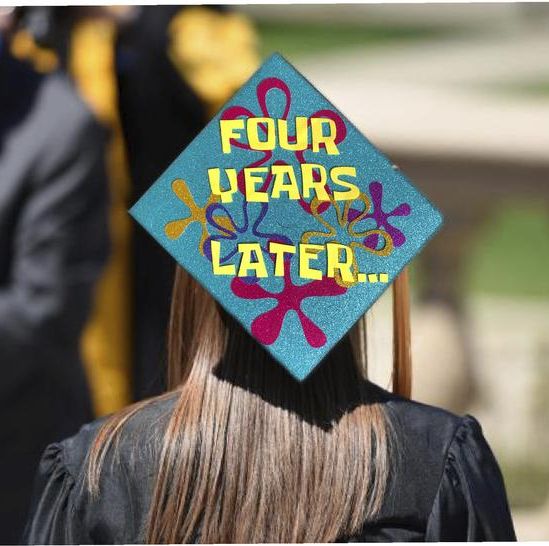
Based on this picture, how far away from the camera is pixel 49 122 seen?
3799 mm

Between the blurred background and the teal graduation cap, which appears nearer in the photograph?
the teal graduation cap

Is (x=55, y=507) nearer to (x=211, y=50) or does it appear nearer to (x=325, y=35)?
(x=211, y=50)

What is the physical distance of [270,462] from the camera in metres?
2.02

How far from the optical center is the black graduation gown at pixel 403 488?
2.04 m

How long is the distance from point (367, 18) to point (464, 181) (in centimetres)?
49

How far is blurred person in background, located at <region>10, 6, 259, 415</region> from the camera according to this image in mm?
3795

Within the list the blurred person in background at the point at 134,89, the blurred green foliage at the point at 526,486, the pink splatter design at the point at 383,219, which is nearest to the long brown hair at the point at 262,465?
the pink splatter design at the point at 383,219

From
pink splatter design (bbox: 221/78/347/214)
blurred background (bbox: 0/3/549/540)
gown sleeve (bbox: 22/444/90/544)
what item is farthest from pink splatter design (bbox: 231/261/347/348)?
blurred background (bbox: 0/3/549/540)

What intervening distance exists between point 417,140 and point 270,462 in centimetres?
200

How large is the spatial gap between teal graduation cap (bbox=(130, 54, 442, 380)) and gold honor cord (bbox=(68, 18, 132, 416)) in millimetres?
1695

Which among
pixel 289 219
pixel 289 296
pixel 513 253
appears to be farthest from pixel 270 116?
pixel 513 253

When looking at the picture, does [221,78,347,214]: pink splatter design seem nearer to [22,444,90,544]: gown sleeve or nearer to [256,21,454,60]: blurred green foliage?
[22,444,90,544]: gown sleeve

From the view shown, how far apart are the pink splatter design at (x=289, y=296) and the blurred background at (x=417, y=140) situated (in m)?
1.66

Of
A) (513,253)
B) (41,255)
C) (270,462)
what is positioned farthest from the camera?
(513,253)
